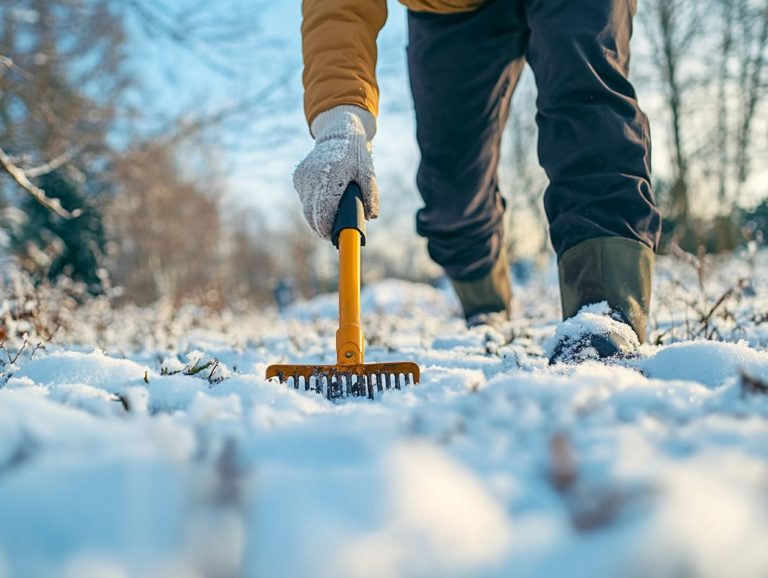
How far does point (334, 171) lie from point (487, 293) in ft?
5.16

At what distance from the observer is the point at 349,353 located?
143cm

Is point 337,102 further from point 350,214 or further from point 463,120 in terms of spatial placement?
point 463,120

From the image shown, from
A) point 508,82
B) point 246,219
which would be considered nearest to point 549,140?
point 508,82

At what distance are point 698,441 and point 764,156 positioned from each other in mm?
18868

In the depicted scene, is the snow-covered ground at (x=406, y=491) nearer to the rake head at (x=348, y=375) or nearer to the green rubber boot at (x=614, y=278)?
the rake head at (x=348, y=375)

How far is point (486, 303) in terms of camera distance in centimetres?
302

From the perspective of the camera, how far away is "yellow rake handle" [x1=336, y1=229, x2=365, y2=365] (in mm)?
1434

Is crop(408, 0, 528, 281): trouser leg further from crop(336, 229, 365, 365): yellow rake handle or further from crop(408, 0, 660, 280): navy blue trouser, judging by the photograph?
crop(336, 229, 365, 365): yellow rake handle

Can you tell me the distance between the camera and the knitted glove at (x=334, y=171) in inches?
64.2

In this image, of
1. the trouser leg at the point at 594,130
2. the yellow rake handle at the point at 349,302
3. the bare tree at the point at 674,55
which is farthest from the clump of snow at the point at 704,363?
the bare tree at the point at 674,55

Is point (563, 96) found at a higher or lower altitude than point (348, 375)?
higher

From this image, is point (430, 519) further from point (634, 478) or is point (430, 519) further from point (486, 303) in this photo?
point (486, 303)

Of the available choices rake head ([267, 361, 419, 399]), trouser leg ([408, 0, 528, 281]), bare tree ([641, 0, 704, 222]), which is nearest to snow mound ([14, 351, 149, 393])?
rake head ([267, 361, 419, 399])

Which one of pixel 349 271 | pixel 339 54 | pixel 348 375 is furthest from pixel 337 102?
pixel 348 375
